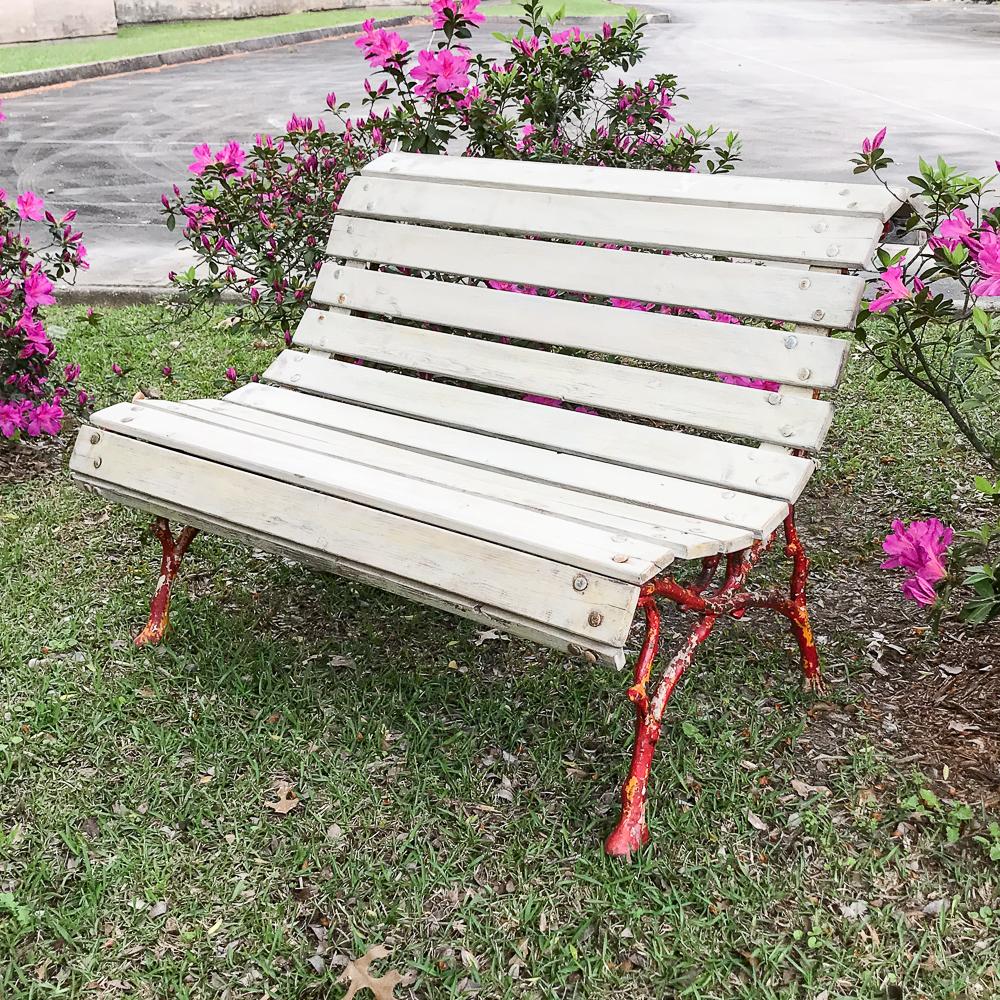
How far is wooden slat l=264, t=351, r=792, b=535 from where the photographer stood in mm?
2441

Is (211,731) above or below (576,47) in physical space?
below

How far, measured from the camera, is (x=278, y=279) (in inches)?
144

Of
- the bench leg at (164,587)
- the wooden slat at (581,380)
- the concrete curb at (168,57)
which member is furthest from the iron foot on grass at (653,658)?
the concrete curb at (168,57)

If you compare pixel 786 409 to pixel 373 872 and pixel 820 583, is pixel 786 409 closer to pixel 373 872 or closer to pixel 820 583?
pixel 820 583

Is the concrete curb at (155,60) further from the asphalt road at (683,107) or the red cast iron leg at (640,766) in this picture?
the red cast iron leg at (640,766)

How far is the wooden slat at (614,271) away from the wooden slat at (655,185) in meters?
0.16

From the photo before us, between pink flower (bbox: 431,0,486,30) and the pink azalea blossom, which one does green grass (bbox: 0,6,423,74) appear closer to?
pink flower (bbox: 431,0,486,30)

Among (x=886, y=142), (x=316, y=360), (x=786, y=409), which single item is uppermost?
(x=786, y=409)

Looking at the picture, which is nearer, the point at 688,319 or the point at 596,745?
the point at 596,745

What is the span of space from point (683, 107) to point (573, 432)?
951cm

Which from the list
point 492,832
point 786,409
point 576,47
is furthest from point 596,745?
point 576,47

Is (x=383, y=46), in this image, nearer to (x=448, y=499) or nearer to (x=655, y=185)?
(x=655, y=185)

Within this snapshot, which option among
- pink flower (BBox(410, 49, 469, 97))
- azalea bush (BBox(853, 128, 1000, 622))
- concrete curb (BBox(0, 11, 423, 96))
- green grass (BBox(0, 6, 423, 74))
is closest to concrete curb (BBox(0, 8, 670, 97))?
concrete curb (BBox(0, 11, 423, 96))

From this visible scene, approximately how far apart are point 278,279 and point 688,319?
5.03 feet
